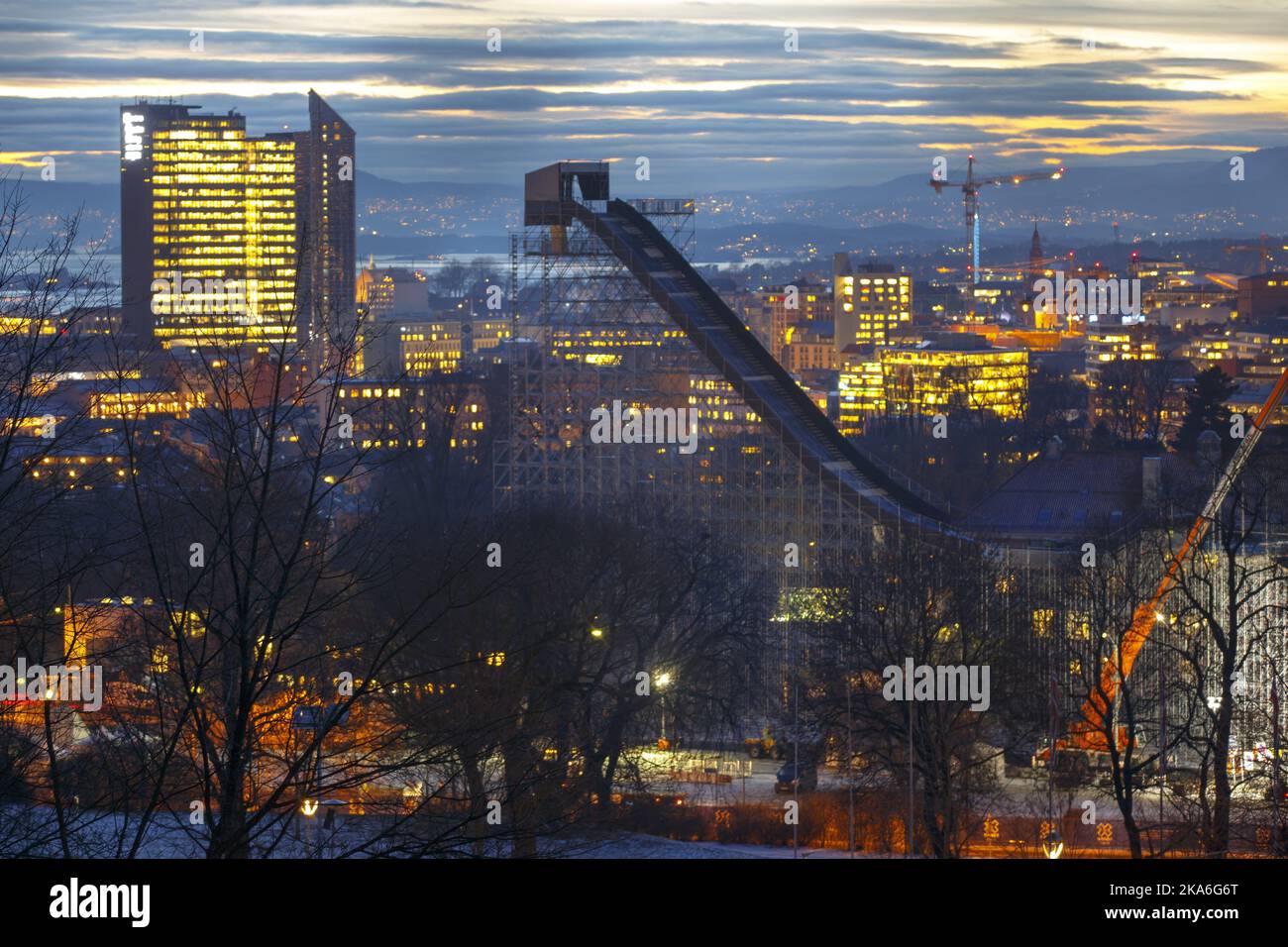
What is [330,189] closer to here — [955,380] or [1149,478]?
[955,380]

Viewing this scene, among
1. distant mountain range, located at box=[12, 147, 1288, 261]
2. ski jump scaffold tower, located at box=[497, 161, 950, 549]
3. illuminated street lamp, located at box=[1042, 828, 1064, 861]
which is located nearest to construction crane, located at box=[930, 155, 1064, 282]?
distant mountain range, located at box=[12, 147, 1288, 261]

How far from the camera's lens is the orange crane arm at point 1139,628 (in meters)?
19.6

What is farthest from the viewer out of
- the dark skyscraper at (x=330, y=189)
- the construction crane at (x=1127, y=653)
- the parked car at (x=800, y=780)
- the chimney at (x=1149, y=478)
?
the dark skyscraper at (x=330, y=189)

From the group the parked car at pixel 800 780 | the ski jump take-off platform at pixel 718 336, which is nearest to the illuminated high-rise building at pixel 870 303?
the ski jump take-off platform at pixel 718 336

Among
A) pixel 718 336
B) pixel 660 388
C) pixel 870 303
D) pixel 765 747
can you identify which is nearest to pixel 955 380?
pixel 660 388

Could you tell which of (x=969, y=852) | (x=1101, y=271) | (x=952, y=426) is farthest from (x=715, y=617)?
(x=1101, y=271)

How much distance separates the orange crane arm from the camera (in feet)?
64.3

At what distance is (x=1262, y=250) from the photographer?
138125 millimetres

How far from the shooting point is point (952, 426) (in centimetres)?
5806

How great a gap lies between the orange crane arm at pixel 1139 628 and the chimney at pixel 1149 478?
14.6 feet

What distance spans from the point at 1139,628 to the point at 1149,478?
10085mm

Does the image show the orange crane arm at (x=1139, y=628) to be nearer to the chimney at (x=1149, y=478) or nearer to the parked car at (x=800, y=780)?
the parked car at (x=800, y=780)

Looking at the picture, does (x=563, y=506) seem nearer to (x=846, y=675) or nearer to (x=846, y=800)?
(x=846, y=675)

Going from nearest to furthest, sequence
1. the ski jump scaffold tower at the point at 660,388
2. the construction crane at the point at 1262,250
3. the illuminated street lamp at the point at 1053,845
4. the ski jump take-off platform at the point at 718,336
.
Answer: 1. the illuminated street lamp at the point at 1053,845
2. the ski jump take-off platform at the point at 718,336
3. the ski jump scaffold tower at the point at 660,388
4. the construction crane at the point at 1262,250
